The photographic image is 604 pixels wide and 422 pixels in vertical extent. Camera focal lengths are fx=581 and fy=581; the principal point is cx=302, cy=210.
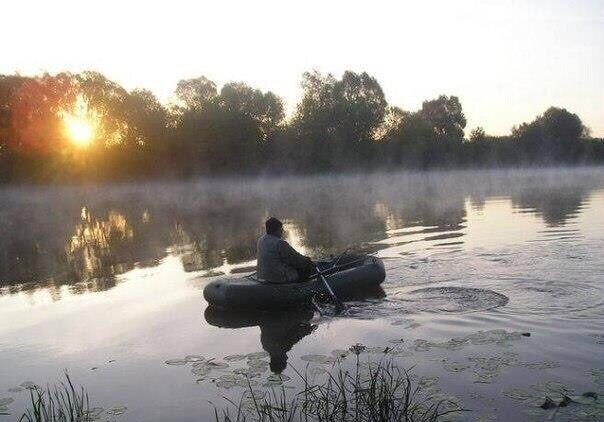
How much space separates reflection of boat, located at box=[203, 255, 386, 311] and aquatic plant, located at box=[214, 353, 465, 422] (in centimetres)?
330

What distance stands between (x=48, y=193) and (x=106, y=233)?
23271 millimetres

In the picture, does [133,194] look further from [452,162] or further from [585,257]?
[585,257]

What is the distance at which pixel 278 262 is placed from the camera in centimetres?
1029

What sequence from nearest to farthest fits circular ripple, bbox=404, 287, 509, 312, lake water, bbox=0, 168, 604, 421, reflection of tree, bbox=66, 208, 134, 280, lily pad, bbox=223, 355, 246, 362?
lake water, bbox=0, 168, 604, 421
lily pad, bbox=223, 355, 246, 362
circular ripple, bbox=404, 287, 509, 312
reflection of tree, bbox=66, 208, 134, 280

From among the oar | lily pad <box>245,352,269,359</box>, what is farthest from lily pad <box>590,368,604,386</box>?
the oar

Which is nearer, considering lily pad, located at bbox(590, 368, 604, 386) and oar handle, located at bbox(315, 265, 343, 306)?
lily pad, located at bbox(590, 368, 604, 386)

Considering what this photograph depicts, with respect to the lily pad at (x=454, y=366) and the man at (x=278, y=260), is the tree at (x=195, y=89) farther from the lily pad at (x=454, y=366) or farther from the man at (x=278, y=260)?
the lily pad at (x=454, y=366)

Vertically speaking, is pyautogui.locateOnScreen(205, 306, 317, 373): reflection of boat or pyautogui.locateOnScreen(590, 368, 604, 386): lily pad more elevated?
pyautogui.locateOnScreen(205, 306, 317, 373): reflection of boat

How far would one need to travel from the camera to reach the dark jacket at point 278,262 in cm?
1006

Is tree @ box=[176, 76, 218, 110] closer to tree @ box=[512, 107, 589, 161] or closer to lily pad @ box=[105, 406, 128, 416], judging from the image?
tree @ box=[512, 107, 589, 161]

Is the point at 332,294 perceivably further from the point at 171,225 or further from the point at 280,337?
the point at 171,225

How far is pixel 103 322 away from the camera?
1000cm

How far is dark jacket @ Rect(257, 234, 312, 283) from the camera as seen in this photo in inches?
396

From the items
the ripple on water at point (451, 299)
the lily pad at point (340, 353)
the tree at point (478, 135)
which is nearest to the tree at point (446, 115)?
the tree at point (478, 135)
